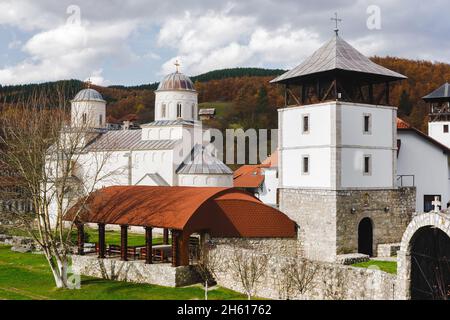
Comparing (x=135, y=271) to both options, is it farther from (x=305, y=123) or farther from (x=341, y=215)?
(x=305, y=123)

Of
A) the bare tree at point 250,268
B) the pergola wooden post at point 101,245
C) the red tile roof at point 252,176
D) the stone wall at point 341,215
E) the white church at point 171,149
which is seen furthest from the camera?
the red tile roof at point 252,176

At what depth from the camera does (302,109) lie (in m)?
27.2

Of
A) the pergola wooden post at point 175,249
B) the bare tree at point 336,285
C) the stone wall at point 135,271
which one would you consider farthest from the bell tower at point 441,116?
the bare tree at point 336,285

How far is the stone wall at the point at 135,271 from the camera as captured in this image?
2180cm

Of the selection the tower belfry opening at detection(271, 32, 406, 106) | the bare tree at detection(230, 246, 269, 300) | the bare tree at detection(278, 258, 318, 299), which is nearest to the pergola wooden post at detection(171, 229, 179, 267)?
the bare tree at detection(230, 246, 269, 300)

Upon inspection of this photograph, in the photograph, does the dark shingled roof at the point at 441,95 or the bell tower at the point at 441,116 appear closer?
the dark shingled roof at the point at 441,95

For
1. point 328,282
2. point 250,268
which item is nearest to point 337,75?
point 250,268

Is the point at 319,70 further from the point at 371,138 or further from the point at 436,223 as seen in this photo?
the point at 436,223

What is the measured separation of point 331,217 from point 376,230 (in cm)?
267

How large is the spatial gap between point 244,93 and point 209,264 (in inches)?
3281

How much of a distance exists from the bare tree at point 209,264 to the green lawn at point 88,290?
2.52 ft

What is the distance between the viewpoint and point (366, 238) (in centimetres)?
2659

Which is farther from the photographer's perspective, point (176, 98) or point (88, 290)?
point (176, 98)

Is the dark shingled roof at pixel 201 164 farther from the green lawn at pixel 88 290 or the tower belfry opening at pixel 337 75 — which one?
the green lawn at pixel 88 290
